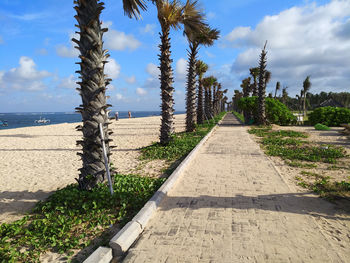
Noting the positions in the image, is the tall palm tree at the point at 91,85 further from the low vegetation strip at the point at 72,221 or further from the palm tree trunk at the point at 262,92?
the palm tree trunk at the point at 262,92

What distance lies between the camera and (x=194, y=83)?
16.4 m

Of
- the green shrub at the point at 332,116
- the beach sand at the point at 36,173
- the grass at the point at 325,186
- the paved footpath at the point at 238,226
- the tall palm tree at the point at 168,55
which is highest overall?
the tall palm tree at the point at 168,55

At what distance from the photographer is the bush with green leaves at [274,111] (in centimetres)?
2219

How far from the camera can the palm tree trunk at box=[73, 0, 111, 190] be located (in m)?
4.74

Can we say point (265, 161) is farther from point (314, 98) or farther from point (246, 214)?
point (314, 98)

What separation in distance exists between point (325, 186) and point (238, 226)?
308cm

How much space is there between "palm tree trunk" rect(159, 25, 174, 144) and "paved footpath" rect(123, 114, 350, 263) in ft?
17.7

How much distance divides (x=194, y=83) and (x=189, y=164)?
1031 centimetres

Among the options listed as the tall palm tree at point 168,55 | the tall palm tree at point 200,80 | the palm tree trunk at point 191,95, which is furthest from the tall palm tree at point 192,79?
the tall palm tree at point 200,80

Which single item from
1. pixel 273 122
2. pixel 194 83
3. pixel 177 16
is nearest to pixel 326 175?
pixel 177 16

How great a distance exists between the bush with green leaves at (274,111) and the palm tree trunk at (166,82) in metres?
14.5

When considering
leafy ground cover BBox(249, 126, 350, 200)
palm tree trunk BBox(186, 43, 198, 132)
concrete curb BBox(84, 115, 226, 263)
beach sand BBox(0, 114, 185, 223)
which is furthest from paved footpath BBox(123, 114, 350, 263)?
palm tree trunk BBox(186, 43, 198, 132)

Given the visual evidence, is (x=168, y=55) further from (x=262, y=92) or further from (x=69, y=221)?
(x=262, y=92)

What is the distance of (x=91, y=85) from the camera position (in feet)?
15.7
